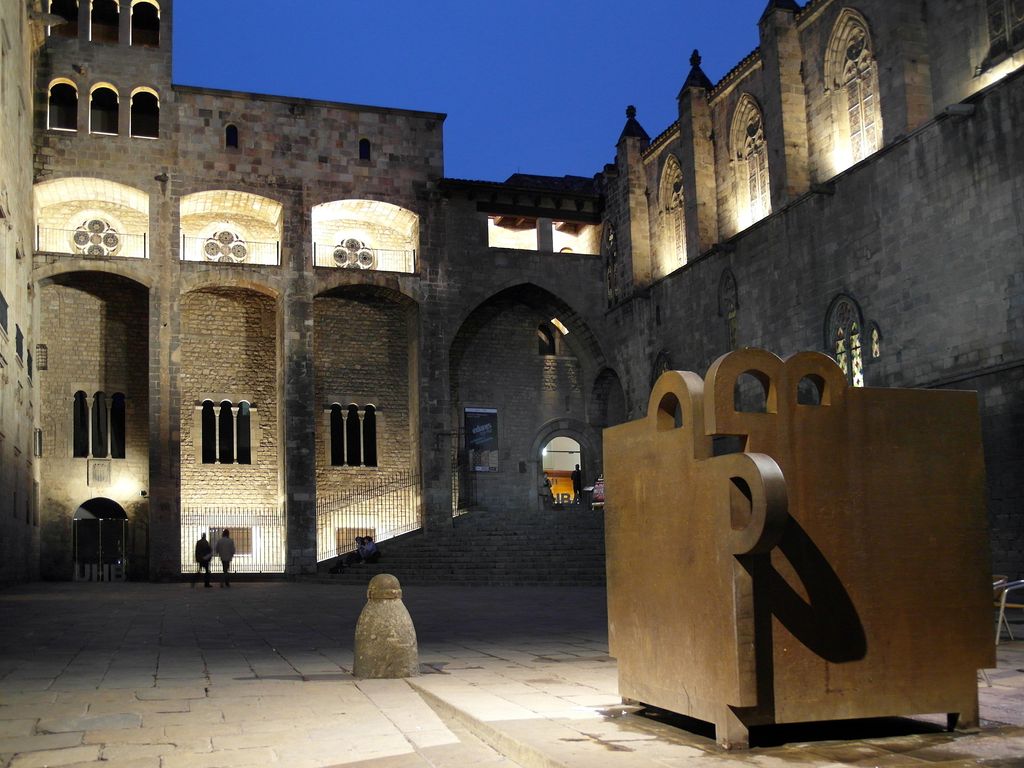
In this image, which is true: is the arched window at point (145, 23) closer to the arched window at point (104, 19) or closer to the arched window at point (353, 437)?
the arched window at point (104, 19)

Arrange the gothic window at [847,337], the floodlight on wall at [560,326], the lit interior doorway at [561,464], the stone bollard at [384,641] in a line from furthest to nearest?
the lit interior doorway at [561,464], the floodlight on wall at [560,326], the gothic window at [847,337], the stone bollard at [384,641]

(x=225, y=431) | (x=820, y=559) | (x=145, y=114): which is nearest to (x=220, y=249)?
(x=145, y=114)

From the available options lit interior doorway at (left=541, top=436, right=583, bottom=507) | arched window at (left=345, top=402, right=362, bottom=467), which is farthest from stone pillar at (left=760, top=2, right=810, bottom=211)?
lit interior doorway at (left=541, top=436, right=583, bottom=507)

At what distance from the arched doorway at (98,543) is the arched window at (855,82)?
809 inches

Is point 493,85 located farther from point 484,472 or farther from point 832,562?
point 832,562

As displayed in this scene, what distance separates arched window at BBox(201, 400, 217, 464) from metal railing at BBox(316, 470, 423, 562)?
3195mm

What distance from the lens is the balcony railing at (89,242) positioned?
28.6 m

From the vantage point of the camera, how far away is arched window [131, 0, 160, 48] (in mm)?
28922

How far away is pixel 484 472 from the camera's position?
3120 centimetres

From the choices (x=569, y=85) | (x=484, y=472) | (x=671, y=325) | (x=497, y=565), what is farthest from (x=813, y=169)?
(x=569, y=85)

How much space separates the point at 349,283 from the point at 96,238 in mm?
7051

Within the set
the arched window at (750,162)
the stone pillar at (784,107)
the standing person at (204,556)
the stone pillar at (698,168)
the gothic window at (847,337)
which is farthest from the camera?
the stone pillar at (698,168)

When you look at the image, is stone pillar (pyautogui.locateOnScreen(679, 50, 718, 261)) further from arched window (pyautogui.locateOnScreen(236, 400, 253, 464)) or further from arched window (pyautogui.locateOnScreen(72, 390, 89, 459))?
arched window (pyautogui.locateOnScreen(72, 390, 89, 459))

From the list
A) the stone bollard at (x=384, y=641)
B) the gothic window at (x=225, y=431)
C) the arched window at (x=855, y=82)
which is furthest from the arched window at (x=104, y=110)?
the stone bollard at (x=384, y=641)
